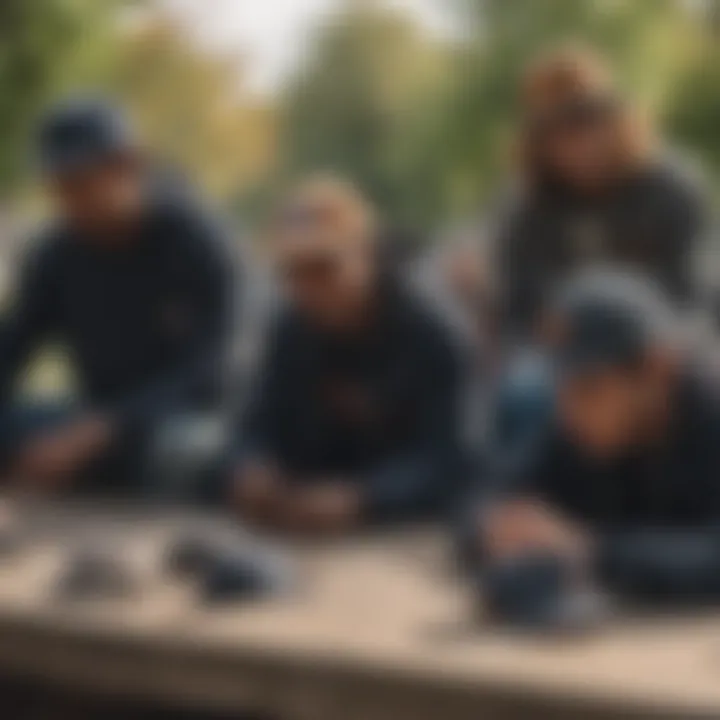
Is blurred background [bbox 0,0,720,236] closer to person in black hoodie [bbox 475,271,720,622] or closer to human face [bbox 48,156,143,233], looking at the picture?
human face [bbox 48,156,143,233]

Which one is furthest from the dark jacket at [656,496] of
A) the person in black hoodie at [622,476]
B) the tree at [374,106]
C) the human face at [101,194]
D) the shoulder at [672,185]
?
the human face at [101,194]

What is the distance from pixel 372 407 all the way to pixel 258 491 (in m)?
0.12

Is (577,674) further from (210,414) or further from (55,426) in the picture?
(55,426)

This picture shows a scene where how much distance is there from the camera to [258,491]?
131 centimetres

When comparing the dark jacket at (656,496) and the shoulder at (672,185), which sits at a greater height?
the shoulder at (672,185)

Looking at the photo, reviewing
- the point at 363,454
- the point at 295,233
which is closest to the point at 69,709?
the point at 363,454

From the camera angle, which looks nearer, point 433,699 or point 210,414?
point 433,699

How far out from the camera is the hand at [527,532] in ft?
3.59

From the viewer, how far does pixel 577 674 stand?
0.99 m

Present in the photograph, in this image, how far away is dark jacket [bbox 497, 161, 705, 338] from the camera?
128 centimetres

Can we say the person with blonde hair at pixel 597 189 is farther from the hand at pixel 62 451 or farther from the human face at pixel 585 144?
the hand at pixel 62 451

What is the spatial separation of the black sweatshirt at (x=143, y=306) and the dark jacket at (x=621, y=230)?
31 centimetres

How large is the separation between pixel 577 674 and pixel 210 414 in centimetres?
55

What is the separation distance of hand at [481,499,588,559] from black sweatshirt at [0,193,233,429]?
0.41 m
